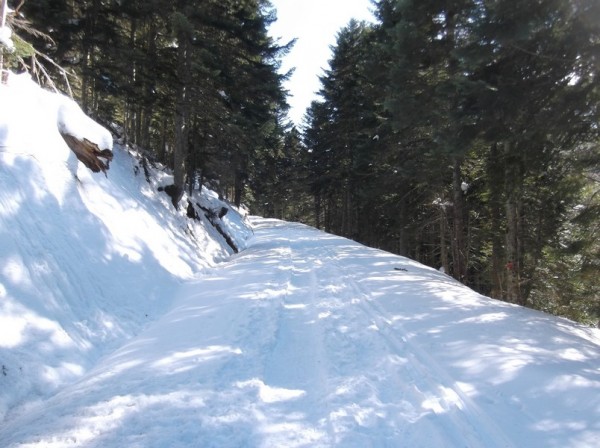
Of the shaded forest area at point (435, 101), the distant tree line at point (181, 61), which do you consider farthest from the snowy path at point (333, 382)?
the distant tree line at point (181, 61)

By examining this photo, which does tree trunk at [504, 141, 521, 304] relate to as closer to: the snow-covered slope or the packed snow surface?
the packed snow surface

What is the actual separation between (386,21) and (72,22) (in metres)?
11.7

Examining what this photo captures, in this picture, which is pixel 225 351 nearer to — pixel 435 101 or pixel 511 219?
pixel 511 219

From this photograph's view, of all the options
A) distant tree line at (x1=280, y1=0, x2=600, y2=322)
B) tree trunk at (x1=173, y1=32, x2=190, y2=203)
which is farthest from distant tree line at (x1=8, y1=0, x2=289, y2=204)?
distant tree line at (x1=280, y1=0, x2=600, y2=322)

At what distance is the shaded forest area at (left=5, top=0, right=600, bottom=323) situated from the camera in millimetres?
7098

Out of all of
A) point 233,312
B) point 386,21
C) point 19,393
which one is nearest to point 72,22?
point 386,21

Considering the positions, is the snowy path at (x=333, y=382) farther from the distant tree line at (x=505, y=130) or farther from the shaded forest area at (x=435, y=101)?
the shaded forest area at (x=435, y=101)

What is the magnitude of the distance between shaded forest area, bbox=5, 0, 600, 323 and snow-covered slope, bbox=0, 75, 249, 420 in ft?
5.22

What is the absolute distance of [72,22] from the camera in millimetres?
14578

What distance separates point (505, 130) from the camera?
25.0ft

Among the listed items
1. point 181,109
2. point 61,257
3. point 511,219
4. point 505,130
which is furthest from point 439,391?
point 181,109

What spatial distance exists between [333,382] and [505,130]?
5.99 metres

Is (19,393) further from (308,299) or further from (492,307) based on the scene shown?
(492,307)

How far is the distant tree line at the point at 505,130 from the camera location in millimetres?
6797
